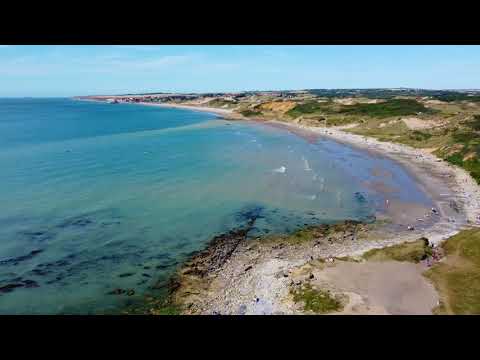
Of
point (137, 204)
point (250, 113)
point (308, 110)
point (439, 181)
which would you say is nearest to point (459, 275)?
point (439, 181)

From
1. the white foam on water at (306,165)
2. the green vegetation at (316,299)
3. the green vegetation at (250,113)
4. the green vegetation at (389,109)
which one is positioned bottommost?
the green vegetation at (250,113)

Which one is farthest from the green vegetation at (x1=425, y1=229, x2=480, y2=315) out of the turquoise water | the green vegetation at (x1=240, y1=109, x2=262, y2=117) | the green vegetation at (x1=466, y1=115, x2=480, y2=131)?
the green vegetation at (x1=240, y1=109, x2=262, y2=117)

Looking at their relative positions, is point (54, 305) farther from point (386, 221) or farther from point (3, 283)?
point (386, 221)

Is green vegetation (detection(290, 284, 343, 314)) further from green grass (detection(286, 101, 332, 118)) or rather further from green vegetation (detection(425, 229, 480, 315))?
green grass (detection(286, 101, 332, 118))

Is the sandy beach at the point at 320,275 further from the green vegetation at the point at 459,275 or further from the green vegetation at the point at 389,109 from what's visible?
the green vegetation at the point at 389,109

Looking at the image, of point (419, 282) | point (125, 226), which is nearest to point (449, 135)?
point (419, 282)

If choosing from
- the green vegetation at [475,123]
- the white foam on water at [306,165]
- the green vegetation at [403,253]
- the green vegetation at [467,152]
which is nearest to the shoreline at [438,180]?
the green vegetation at [467,152]
